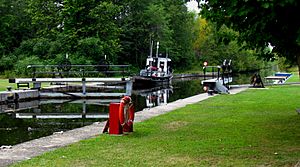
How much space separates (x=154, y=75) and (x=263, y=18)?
117 feet

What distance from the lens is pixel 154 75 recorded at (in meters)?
42.3

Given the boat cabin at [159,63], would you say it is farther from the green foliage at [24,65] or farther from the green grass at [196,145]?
the green grass at [196,145]

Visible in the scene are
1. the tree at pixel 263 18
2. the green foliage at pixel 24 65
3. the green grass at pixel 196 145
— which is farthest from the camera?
the green foliage at pixel 24 65

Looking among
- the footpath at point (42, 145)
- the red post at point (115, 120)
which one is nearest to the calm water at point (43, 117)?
the footpath at point (42, 145)

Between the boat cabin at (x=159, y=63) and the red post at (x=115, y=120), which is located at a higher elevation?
the boat cabin at (x=159, y=63)

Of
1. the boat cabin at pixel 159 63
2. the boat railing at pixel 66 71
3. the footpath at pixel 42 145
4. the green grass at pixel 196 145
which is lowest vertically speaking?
the footpath at pixel 42 145

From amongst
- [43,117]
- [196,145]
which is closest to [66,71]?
[43,117]

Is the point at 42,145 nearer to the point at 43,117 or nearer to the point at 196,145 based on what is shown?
the point at 196,145

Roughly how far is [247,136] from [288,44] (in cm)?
345

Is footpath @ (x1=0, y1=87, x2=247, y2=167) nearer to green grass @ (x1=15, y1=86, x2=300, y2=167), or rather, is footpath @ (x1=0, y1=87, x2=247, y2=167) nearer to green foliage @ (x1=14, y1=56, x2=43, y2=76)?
green grass @ (x1=15, y1=86, x2=300, y2=167)

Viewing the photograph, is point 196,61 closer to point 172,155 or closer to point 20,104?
point 20,104

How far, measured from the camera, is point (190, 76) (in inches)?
2689

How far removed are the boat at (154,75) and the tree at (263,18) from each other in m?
30.1

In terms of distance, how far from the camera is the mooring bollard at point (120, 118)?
36.8 feet
